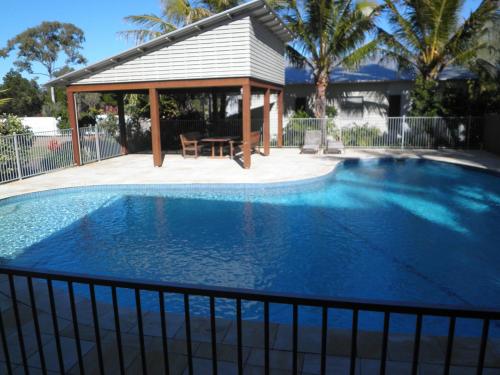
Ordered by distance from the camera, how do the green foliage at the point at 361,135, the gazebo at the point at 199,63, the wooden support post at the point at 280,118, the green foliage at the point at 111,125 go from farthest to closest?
1. the green foliage at the point at 361,135
2. the wooden support post at the point at 280,118
3. the green foliage at the point at 111,125
4. the gazebo at the point at 199,63

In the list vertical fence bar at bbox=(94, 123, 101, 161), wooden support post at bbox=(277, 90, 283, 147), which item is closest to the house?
wooden support post at bbox=(277, 90, 283, 147)

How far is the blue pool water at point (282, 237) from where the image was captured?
5.57 meters

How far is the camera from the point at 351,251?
22.0 feet

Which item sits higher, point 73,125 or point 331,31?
point 331,31

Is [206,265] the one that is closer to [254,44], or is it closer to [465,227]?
[465,227]

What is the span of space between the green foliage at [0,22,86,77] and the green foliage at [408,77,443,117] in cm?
5244

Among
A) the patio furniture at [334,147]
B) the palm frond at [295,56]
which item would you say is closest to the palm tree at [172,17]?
the palm frond at [295,56]

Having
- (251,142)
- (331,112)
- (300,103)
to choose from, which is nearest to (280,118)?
(251,142)

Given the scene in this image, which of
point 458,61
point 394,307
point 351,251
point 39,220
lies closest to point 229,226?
point 351,251

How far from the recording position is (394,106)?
69.3ft

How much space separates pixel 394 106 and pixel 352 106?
2252 millimetres

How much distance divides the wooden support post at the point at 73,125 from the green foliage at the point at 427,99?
45.6 ft

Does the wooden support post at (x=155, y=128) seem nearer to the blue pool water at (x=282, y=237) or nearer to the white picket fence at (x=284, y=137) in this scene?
the white picket fence at (x=284, y=137)

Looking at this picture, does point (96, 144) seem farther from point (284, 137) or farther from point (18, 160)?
point (284, 137)
